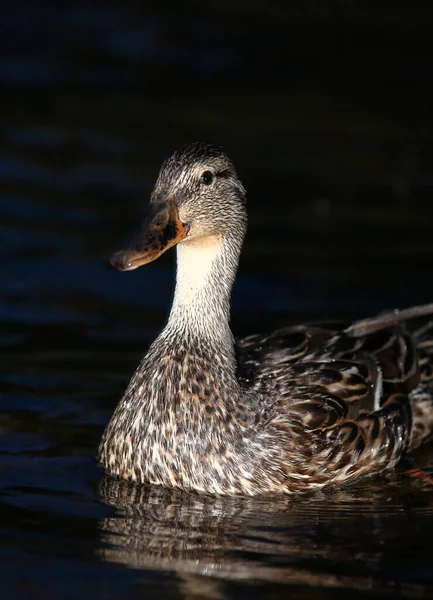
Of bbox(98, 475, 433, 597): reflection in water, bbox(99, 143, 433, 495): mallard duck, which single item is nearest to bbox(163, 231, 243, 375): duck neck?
bbox(99, 143, 433, 495): mallard duck

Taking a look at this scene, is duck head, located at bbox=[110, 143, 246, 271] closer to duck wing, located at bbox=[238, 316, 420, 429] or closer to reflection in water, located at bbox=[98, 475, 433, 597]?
duck wing, located at bbox=[238, 316, 420, 429]

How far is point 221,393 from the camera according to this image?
9.04 meters

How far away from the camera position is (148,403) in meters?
9.01

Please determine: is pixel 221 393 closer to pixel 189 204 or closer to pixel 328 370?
pixel 328 370

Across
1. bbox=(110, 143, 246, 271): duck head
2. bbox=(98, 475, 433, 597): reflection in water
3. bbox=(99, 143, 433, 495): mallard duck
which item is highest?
bbox=(110, 143, 246, 271): duck head

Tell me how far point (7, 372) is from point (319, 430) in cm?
260

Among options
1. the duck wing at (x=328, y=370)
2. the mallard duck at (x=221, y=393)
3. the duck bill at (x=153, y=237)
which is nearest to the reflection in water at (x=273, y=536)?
the mallard duck at (x=221, y=393)

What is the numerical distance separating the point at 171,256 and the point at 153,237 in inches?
191

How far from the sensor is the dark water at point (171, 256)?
25.6 feet

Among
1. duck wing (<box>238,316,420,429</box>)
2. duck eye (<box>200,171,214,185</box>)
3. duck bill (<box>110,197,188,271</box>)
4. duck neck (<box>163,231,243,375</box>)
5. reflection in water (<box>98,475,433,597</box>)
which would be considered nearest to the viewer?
reflection in water (<box>98,475,433,597</box>)

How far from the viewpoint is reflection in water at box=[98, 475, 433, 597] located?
7590 millimetres

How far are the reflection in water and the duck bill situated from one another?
1.43 m

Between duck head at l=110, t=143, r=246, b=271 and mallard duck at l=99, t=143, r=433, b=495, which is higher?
duck head at l=110, t=143, r=246, b=271

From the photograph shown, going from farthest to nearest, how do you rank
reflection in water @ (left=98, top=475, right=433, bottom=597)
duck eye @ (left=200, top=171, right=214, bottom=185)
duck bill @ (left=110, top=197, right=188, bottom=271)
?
1. duck eye @ (left=200, top=171, right=214, bottom=185)
2. duck bill @ (left=110, top=197, right=188, bottom=271)
3. reflection in water @ (left=98, top=475, right=433, bottom=597)
